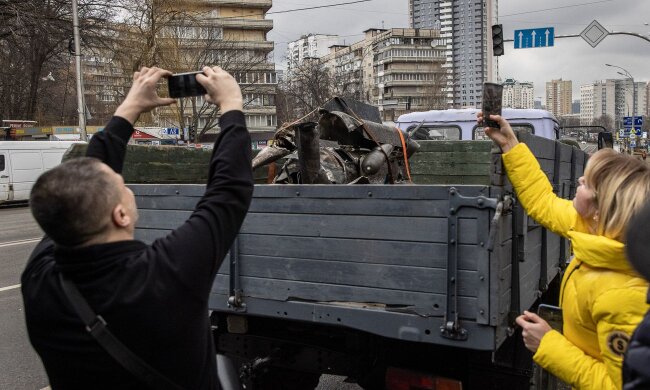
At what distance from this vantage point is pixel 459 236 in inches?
101

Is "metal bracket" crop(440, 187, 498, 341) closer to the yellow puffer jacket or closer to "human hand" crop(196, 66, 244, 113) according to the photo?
the yellow puffer jacket

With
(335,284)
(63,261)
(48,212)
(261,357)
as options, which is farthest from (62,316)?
(261,357)

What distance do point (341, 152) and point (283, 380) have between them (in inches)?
61.6

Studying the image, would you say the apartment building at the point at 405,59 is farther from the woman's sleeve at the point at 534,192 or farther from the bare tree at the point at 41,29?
the woman's sleeve at the point at 534,192

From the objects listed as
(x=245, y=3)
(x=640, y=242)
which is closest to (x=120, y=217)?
(x=640, y=242)

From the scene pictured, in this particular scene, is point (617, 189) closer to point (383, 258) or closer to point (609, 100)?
point (383, 258)

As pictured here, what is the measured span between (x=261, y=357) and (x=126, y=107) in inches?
70.7

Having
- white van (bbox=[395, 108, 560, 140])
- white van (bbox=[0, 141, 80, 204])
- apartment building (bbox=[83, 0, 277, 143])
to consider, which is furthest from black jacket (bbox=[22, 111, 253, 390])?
apartment building (bbox=[83, 0, 277, 143])

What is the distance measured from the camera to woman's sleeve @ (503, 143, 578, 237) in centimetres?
296

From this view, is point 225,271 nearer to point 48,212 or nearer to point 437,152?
point 48,212

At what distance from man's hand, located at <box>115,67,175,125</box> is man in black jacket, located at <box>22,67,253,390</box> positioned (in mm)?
484

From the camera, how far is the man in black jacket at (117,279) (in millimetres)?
1630

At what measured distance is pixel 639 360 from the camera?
1409 millimetres

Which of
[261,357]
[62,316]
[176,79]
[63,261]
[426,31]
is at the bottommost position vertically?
[261,357]
